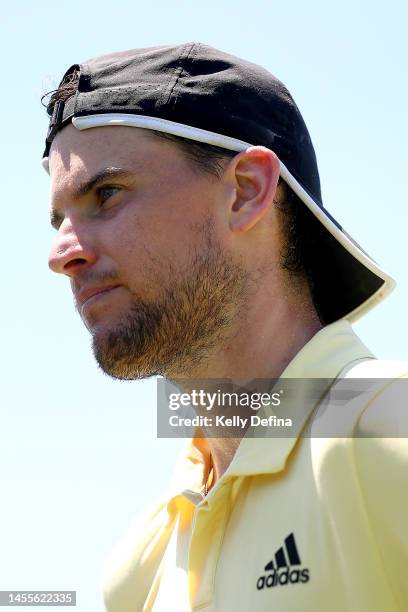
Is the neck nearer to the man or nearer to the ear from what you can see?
the man

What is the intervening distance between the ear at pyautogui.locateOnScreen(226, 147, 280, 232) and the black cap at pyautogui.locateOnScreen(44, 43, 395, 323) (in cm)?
7

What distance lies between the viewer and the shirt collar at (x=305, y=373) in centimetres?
348

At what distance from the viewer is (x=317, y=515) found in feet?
10.5

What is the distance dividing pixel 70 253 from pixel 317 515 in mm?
1461

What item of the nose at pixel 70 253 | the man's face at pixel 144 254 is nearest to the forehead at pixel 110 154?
the man's face at pixel 144 254

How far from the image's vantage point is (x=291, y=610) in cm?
312

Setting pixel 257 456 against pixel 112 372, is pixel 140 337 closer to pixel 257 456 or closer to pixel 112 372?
pixel 112 372

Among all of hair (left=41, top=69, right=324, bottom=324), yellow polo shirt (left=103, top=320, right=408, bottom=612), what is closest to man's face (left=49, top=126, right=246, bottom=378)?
hair (left=41, top=69, right=324, bottom=324)

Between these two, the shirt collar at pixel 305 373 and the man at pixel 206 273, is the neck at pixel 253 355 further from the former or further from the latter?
the shirt collar at pixel 305 373

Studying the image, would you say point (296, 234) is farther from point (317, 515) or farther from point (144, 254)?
point (317, 515)

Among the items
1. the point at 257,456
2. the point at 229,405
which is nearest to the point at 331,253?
the point at 229,405

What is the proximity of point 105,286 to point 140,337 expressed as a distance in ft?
0.78

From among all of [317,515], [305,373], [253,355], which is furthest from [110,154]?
[317,515]

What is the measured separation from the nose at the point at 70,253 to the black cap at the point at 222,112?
Result: 0.49m
